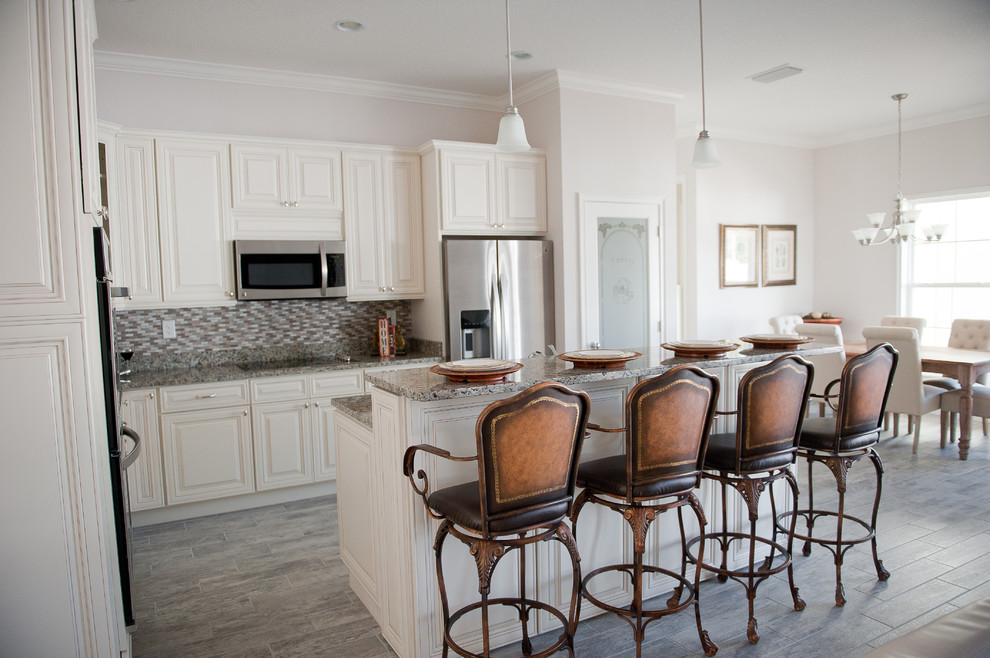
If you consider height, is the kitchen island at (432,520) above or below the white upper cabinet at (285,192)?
below

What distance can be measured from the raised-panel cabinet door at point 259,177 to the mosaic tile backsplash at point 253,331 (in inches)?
28.5

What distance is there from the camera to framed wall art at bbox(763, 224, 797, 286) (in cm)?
698

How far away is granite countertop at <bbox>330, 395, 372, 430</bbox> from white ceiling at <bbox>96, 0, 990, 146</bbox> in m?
2.04

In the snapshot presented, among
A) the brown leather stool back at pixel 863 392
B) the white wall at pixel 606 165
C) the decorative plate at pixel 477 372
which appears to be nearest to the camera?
the decorative plate at pixel 477 372

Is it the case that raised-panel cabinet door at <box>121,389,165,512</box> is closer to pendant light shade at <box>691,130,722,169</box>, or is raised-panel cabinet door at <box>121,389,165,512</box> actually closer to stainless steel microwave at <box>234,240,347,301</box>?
stainless steel microwave at <box>234,240,347,301</box>

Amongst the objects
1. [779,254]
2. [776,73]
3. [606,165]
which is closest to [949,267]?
[779,254]

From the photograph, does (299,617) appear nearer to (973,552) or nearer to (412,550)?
(412,550)

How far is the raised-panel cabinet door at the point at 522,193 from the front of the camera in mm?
4750

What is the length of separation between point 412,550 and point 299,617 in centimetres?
83

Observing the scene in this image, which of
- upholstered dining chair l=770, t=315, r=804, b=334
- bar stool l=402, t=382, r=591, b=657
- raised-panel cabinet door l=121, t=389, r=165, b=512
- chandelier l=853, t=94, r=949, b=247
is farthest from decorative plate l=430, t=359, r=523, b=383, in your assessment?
upholstered dining chair l=770, t=315, r=804, b=334

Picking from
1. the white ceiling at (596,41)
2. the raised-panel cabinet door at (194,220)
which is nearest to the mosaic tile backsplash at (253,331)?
the raised-panel cabinet door at (194,220)

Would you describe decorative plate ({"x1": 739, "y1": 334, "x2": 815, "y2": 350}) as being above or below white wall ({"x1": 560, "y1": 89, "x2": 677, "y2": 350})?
below

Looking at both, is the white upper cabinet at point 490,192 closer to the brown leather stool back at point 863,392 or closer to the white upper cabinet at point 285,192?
the white upper cabinet at point 285,192

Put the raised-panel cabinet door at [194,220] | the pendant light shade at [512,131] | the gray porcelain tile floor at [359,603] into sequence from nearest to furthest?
the gray porcelain tile floor at [359,603], the pendant light shade at [512,131], the raised-panel cabinet door at [194,220]
